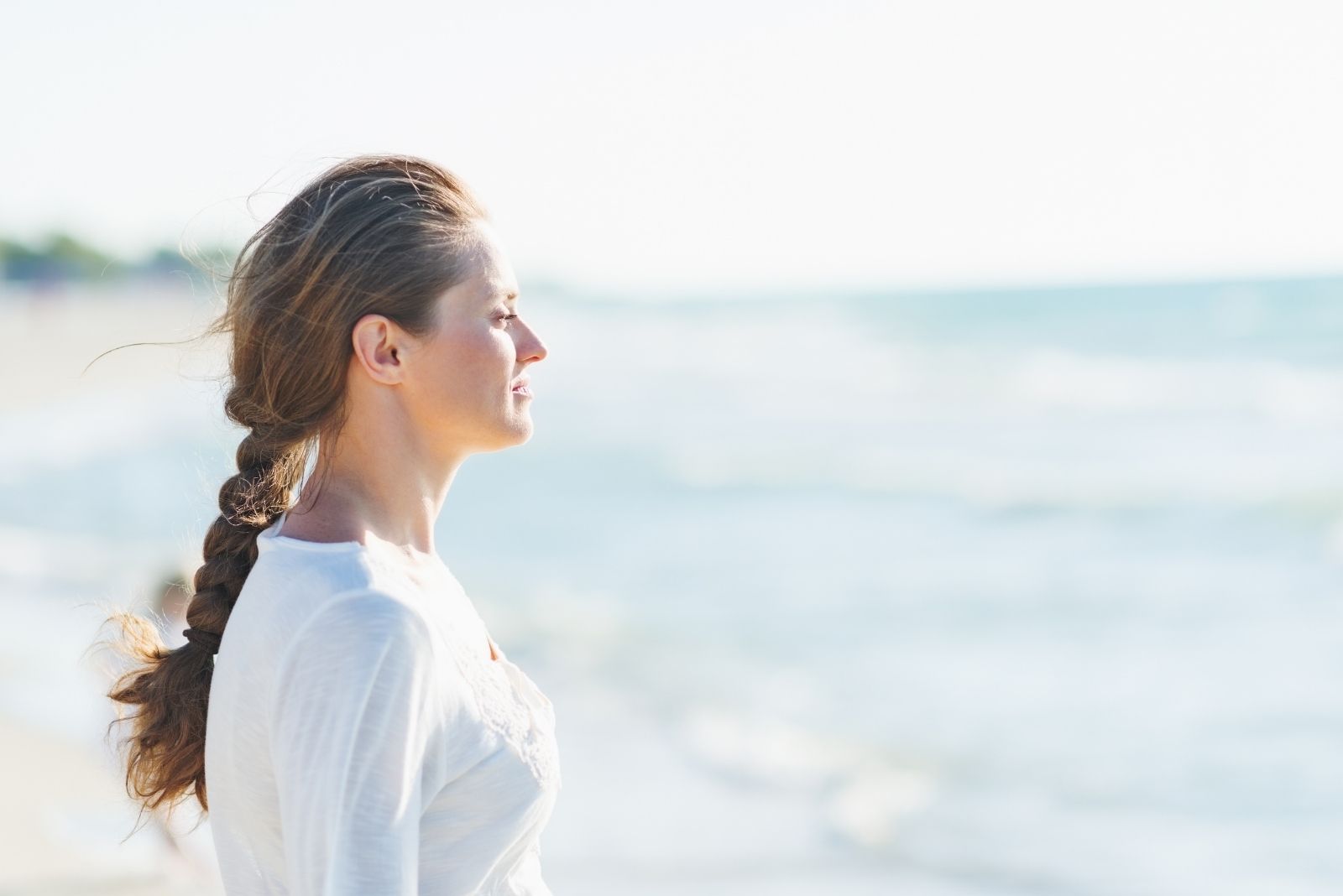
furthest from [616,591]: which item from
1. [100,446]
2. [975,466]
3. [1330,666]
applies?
[100,446]

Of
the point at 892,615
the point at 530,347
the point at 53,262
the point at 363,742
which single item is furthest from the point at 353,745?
the point at 53,262

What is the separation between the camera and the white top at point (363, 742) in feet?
4.58

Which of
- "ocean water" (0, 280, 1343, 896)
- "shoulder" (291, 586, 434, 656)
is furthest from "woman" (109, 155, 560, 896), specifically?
"ocean water" (0, 280, 1343, 896)

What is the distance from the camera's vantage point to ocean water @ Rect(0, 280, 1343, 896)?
6078mm

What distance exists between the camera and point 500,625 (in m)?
9.97

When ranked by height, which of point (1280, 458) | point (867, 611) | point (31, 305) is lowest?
point (31, 305)

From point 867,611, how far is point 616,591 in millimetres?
2091

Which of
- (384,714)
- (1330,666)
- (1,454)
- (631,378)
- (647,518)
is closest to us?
(384,714)

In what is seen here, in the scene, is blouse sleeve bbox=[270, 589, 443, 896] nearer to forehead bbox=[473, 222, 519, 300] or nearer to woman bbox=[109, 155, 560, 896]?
woman bbox=[109, 155, 560, 896]

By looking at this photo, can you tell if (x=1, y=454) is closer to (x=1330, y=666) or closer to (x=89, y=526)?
(x=89, y=526)

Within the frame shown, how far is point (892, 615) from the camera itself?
10227 millimetres

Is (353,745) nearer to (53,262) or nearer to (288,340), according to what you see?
(288,340)

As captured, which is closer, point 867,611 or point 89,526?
point 867,611

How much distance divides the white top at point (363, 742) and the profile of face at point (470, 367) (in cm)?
18
